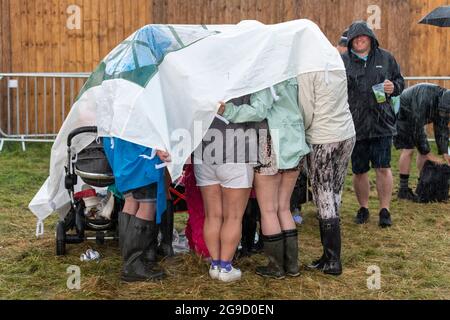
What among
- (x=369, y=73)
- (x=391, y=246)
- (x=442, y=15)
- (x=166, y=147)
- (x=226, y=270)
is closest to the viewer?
(x=166, y=147)

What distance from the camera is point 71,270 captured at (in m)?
5.28

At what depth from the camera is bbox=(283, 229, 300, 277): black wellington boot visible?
517 centimetres

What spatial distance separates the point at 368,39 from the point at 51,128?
691 centimetres

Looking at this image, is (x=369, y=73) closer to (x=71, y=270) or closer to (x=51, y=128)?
(x=71, y=270)

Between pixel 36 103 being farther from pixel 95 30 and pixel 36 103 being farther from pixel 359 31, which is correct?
pixel 359 31

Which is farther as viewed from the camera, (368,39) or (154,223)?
(368,39)

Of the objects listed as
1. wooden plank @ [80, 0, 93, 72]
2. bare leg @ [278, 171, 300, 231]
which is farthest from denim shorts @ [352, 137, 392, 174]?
wooden plank @ [80, 0, 93, 72]

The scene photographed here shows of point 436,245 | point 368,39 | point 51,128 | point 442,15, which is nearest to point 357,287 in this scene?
point 436,245

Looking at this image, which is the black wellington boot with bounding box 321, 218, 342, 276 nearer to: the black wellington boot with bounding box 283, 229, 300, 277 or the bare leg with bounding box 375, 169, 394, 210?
the black wellington boot with bounding box 283, 229, 300, 277

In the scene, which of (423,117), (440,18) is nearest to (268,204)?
(423,117)

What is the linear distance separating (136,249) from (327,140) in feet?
5.44

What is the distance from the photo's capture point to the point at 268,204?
5109 mm

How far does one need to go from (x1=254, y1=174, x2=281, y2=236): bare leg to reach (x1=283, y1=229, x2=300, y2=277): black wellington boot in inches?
4.5

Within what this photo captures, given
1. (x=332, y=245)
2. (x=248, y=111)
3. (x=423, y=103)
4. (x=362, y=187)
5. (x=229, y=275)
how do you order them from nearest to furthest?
(x=248, y=111)
(x=229, y=275)
(x=332, y=245)
(x=362, y=187)
(x=423, y=103)
